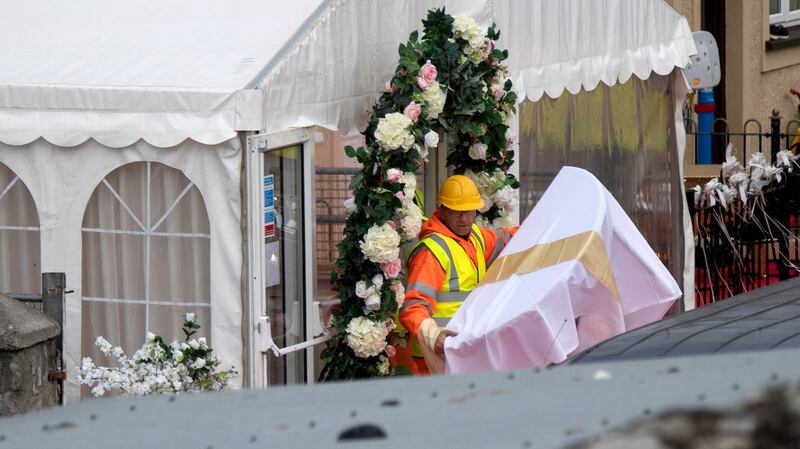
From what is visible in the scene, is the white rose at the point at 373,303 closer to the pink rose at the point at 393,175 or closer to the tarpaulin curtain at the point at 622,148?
the pink rose at the point at 393,175

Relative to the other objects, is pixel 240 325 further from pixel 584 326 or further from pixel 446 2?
pixel 446 2

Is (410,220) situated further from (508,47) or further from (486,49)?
(508,47)

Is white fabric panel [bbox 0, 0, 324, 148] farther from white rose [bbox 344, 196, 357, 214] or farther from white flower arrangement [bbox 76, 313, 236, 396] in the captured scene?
white flower arrangement [bbox 76, 313, 236, 396]

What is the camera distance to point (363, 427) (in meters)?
2.09

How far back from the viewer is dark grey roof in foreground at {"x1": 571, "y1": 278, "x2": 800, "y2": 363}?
141 inches

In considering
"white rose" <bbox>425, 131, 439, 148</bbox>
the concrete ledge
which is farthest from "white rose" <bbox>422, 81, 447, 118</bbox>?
the concrete ledge

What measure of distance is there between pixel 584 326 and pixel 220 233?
1.70 m

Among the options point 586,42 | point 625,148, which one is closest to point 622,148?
point 625,148

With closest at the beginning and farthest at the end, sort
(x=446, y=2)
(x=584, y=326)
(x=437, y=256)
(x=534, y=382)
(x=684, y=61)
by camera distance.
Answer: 1. (x=534, y=382)
2. (x=584, y=326)
3. (x=437, y=256)
4. (x=446, y=2)
5. (x=684, y=61)

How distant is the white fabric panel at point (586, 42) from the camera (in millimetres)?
7879

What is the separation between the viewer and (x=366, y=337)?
20.8ft

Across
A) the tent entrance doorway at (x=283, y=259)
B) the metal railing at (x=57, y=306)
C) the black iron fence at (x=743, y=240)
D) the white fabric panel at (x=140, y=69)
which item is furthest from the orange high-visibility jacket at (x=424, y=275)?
the black iron fence at (x=743, y=240)

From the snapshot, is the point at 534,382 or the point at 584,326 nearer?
the point at 534,382

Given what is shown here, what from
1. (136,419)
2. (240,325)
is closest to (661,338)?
(136,419)
